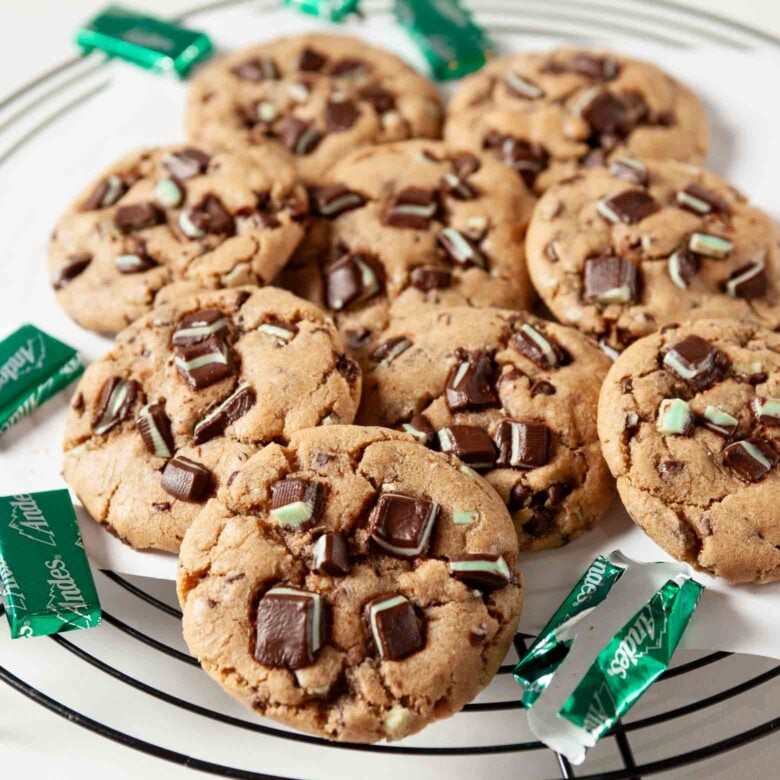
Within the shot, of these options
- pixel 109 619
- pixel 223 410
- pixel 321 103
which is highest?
pixel 321 103

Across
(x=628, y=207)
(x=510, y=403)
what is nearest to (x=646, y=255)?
(x=628, y=207)

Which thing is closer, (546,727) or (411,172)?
(546,727)

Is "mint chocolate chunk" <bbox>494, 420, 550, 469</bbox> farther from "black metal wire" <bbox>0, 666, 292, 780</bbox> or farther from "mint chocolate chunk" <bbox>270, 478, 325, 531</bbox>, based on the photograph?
"black metal wire" <bbox>0, 666, 292, 780</bbox>

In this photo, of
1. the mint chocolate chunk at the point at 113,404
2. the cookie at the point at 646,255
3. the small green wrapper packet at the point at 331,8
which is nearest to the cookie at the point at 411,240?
the cookie at the point at 646,255

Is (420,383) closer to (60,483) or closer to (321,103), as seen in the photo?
(60,483)

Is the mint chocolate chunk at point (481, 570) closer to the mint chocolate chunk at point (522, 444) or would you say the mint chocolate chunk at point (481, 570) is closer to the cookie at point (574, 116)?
the mint chocolate chunk at point (522, 444)

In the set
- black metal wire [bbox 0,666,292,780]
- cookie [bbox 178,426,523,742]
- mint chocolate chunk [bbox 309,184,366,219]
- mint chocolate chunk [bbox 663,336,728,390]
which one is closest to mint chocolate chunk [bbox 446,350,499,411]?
cookie [bbox 178,426,523,742]

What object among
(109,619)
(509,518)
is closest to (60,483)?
(109,619)
